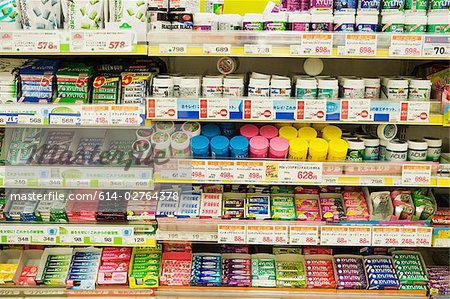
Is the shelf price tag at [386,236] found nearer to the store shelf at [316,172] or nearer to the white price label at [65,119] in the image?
the store shelf at [316,172]

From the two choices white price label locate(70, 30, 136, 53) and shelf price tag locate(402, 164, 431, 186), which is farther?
shelf price tag locate(402, 164, 431, 186)

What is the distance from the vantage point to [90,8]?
197 centimetres

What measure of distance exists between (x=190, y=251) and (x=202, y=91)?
807mm

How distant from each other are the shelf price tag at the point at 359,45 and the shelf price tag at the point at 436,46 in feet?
0.67

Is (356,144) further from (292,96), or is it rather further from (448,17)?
(448,17)

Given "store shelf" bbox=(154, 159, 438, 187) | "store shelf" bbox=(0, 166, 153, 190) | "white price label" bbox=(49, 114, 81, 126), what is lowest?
"store shelf" bbox=(0, 166, 153, 190)

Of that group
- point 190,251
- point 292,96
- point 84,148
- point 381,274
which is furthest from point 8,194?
point 381,274

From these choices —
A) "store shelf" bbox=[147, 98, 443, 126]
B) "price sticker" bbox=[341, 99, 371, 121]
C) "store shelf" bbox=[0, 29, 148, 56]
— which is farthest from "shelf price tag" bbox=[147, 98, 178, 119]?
"price sticker" bbox=[341, 99, 371, 121]

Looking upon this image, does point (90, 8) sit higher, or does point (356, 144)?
point (90, 8)

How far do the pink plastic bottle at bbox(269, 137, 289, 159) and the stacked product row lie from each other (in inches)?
10.5

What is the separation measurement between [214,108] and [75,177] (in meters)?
0.72

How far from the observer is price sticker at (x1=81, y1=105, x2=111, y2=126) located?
2.04 m

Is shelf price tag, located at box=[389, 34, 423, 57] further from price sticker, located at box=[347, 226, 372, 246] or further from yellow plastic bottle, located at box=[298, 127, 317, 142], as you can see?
price sticker, located at box=[347, 226, 372, 246]

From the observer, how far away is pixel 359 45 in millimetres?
1931
